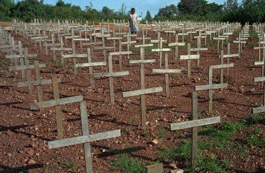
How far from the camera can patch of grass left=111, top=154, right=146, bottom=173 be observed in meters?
4.45

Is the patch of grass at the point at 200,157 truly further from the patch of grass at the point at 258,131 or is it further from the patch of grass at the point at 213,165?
the patch of grass at the point at 258,131

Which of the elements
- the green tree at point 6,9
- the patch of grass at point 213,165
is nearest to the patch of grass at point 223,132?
the patch of grass at point 213,165

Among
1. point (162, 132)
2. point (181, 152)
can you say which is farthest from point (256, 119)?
point (181, 152)

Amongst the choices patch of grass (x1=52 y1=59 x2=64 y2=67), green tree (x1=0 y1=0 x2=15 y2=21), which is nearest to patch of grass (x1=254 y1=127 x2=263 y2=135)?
patch of grass (x1=52 y1=59 x2=64 y2=67)

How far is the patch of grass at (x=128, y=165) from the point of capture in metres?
4.45

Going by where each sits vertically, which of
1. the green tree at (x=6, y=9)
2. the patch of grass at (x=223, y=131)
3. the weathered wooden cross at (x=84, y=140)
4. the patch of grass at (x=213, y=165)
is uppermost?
the green tree at (x=6, y=9)

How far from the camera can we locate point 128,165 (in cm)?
459

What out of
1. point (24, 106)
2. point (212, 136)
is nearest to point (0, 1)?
point (24, 106)

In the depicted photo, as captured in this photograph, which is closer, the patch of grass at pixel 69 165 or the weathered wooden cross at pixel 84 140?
the weathered wooden cross at pixel 84 140

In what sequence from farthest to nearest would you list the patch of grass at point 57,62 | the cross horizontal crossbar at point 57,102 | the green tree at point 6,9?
the green tree at point 6,9 < the patch of grass at point 57,62 < the cross horizontal crossbar at point 57,102

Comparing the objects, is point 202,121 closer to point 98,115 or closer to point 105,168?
point 105,168

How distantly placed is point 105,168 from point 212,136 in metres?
2.14

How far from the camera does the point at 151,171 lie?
2.40 metres

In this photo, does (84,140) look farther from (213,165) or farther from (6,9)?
(6,9)
